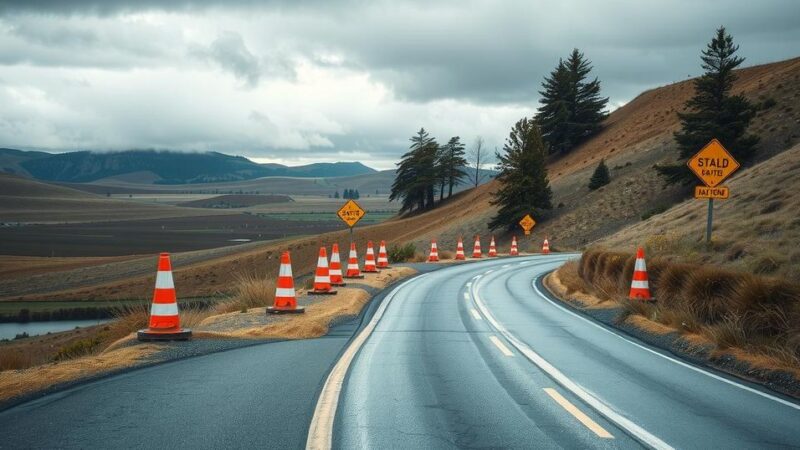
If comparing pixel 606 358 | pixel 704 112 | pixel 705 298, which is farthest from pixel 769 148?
pixel 606 358

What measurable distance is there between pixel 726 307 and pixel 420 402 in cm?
695

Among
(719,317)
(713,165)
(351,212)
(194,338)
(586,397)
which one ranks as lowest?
(586,397)

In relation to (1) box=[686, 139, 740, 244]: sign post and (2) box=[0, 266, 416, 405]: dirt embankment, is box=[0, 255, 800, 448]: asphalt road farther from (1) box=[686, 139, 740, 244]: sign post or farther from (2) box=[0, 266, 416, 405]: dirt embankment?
(1) box=[686, 139, 740, 244]: sign post

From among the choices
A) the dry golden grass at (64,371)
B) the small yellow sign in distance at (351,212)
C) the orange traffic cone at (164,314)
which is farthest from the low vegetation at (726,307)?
the small yellow sign in distance at (351,212)

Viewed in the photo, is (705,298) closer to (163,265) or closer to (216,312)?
(163,265)

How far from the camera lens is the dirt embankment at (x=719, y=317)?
916 centimetres

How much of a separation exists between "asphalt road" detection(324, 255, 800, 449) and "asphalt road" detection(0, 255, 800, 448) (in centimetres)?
2

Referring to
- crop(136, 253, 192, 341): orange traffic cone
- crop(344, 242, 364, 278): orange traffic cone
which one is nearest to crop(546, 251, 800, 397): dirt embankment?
crop(136, 253, 192, 341): orange traffic cone

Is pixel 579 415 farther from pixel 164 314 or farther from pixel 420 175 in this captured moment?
pixel 420 175

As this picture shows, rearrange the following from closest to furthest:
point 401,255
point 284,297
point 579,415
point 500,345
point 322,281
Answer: point 579,415 → point 500,345 → point 284,297 → point 322,281 → point 401,255

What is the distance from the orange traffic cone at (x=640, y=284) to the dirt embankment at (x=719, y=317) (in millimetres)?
226

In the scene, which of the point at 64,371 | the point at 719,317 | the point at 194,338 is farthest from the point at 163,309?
the point at 719,317

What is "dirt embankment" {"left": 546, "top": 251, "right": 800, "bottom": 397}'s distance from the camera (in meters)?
9.16

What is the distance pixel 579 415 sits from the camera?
6.61 m
